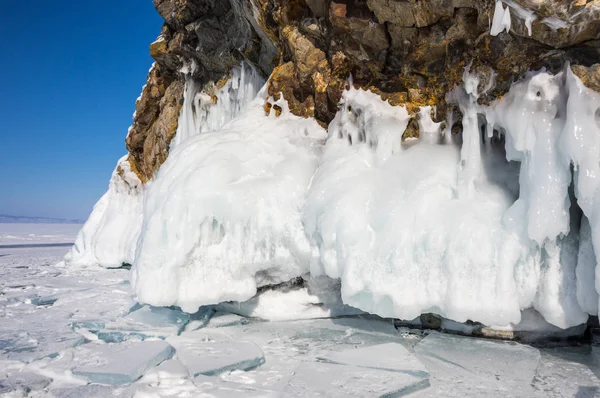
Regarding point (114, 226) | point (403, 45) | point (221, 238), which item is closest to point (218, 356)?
point (221, 238)

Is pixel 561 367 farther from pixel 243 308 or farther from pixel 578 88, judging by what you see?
pixel 243 308

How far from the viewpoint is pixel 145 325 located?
16.0ft

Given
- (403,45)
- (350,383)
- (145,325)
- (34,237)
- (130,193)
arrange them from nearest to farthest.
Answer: (350,383), (403,45), (145,325), (130,193), (34,237)

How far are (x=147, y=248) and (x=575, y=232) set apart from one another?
15.2 feet

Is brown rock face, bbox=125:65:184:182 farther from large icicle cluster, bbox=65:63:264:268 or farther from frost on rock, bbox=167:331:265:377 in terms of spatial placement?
frost on rock, bbox=167:331:265:377

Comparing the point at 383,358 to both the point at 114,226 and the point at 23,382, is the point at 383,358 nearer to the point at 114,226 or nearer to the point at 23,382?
the point at 23,382

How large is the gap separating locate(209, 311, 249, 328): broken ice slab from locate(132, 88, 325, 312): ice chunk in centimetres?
33

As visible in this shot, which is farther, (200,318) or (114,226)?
(114,226)

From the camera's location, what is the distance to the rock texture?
3609mm

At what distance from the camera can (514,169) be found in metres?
4.40

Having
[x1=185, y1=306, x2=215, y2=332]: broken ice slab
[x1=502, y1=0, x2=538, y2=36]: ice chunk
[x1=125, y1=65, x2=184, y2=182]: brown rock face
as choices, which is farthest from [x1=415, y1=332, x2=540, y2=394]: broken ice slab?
[x1=125, y1=65, x2=184, y2=182]: brown rock face

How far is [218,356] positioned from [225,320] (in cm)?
153

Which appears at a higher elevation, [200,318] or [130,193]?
[130,193]

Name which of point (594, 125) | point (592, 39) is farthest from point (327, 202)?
point (592, 39)
